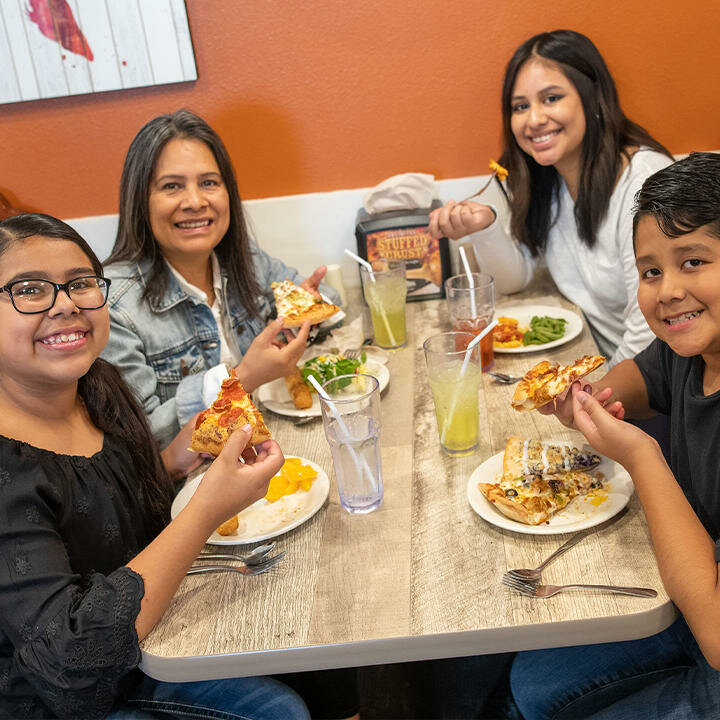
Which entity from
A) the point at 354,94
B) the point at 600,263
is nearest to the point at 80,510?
the point at 600,263

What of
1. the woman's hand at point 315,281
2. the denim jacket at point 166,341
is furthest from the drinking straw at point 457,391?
the woman's hand at point 315,281

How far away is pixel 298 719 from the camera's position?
1.33 m

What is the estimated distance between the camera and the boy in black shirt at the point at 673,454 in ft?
3.79

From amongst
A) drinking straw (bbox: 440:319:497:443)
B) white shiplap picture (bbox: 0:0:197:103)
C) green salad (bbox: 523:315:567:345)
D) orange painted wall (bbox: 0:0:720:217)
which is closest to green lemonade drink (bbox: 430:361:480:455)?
drinking straw (bbox: 440:319:497:443)

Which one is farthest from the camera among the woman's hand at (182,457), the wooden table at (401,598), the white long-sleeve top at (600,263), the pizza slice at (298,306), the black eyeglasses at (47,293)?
the white long-sleeve top at (600,263)

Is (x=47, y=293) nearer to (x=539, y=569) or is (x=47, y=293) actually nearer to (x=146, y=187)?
(x=146, y=187)

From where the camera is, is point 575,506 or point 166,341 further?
point 166,341

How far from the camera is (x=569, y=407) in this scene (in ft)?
4.63

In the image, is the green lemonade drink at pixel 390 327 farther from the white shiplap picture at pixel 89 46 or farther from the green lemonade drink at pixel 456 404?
the white shiplap picture at pixel 89 46

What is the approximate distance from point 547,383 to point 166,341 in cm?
109

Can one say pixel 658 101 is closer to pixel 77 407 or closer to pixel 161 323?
pixel 161 323

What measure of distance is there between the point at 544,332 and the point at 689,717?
99 cm

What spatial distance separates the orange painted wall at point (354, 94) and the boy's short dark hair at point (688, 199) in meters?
1.45

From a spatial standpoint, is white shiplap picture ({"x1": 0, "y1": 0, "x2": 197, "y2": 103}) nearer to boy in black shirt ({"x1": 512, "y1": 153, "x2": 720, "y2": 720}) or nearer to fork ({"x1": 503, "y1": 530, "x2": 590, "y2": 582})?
boy in black shirt ({"x1": 512, "y1": 153, "x2": 720, "y2": 720})
